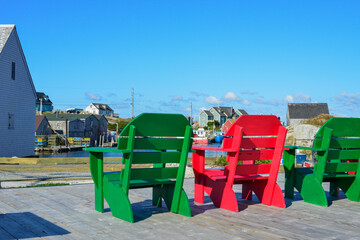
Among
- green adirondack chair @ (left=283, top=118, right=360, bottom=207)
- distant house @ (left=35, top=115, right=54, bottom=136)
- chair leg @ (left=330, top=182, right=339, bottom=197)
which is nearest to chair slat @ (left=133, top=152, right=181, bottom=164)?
green adirondack chair @ (left=283, top=118, right=360, bottom=207)

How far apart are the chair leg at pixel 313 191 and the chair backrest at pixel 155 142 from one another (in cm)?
223

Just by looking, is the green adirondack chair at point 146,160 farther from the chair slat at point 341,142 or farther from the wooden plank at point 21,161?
the wooden plank at point 21,161

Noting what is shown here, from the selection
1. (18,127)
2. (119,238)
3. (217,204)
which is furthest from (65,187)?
(18,127)

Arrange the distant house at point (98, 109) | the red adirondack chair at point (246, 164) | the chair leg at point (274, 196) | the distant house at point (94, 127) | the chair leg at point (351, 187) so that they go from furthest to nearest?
the distant house at point (98, 109) → the distant house at point (94, 127) → the chair leg at point (351, 187) → the chair leg at point (274, 196) → the red adirondack chair at point (246, 164)

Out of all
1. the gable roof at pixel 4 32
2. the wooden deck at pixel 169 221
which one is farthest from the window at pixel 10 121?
the wooden deck at pixel 169 221

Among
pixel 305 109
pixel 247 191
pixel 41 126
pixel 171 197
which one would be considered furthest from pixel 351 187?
pixel 305 109

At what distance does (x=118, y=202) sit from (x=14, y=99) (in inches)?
1034

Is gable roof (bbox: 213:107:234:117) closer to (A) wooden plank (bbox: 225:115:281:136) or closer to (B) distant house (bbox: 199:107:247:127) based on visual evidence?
(B) distant house (bbox: 199:107:247:127)

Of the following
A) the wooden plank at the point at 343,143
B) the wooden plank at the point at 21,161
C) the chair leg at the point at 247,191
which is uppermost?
the wooden plank at the point at 343,143

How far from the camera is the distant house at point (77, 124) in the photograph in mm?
76625

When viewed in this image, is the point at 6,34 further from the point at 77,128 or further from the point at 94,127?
the point at 94,127

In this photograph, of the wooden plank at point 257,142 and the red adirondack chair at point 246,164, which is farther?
the wooden plank at point 257,142

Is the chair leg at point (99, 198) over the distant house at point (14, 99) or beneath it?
beneath

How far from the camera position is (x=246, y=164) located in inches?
234
